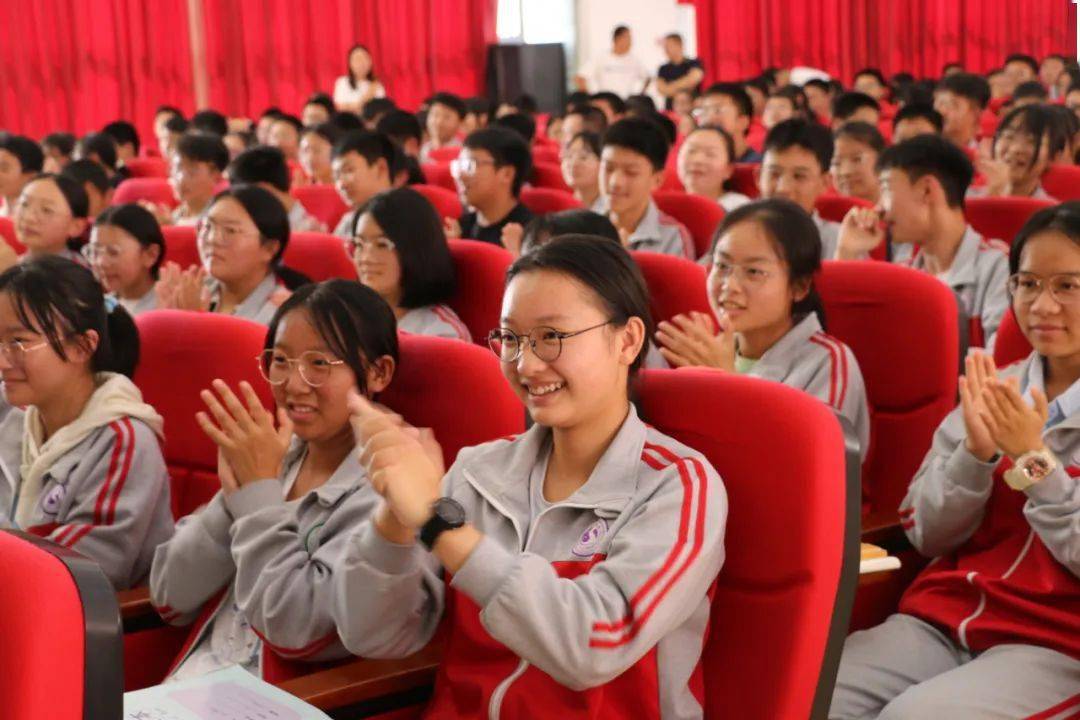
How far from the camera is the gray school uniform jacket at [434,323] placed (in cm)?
305

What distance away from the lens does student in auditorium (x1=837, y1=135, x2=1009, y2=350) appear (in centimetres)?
337

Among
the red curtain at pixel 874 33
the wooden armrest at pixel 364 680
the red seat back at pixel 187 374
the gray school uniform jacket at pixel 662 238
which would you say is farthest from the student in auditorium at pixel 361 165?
the red curtain at pixel 874 33

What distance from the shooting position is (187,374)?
243cm

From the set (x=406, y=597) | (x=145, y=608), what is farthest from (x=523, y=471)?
(x=145, y=608)

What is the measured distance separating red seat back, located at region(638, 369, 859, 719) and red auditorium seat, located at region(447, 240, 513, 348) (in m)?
1.53

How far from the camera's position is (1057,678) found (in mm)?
1763

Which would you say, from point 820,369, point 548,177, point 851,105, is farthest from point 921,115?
point 820,369

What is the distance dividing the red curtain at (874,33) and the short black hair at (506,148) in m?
8.97

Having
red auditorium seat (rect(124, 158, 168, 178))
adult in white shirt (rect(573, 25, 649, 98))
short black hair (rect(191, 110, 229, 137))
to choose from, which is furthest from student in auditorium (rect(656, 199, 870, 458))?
adult in white shirt (rect(573, 25, 649, 98))

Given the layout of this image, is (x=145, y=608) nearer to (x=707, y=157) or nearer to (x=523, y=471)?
(x=523, y=471)

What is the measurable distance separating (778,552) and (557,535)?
0.26 metres

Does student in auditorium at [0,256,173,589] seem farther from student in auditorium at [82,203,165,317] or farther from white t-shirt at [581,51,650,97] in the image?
white t-shirt at [581,51,650,97]

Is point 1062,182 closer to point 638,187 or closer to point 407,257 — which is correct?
point 638,187

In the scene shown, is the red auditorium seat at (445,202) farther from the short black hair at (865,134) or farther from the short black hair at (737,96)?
the short black hair at (737,96)
